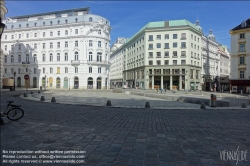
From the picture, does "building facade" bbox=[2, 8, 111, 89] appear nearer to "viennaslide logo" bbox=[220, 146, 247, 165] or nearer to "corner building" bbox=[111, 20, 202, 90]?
"corner building" bbox=[111, 20, 202, 90]

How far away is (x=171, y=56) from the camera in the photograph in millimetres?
60062

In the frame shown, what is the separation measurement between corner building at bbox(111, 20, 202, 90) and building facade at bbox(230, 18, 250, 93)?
50.2 feet

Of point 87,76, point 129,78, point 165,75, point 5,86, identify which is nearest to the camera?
point 5,86

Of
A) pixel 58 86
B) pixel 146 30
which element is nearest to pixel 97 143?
pixel 58 86

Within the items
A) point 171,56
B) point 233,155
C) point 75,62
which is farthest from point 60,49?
point 233,155

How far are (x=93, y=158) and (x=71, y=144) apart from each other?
3.85 ft

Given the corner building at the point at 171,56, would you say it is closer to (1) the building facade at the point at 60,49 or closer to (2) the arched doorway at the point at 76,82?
(1) the building facade at the point at 60,49

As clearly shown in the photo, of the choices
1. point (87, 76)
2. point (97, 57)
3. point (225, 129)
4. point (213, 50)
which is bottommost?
point (225, 129)

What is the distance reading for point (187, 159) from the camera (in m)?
4.18

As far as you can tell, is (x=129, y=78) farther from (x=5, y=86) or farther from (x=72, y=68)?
(x=5, y=86)

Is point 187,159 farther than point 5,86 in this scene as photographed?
No

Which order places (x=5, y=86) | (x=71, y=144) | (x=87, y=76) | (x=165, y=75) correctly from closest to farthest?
(x=71, y=144)
(x=5, y=86)
(x=87, y=76)
(x=165, y=75)

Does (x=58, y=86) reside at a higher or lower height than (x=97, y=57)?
Result: lower

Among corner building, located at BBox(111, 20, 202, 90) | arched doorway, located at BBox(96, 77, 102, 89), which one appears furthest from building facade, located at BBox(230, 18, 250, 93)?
arched doorway, located at BBox(96, 77, 102, 89)
